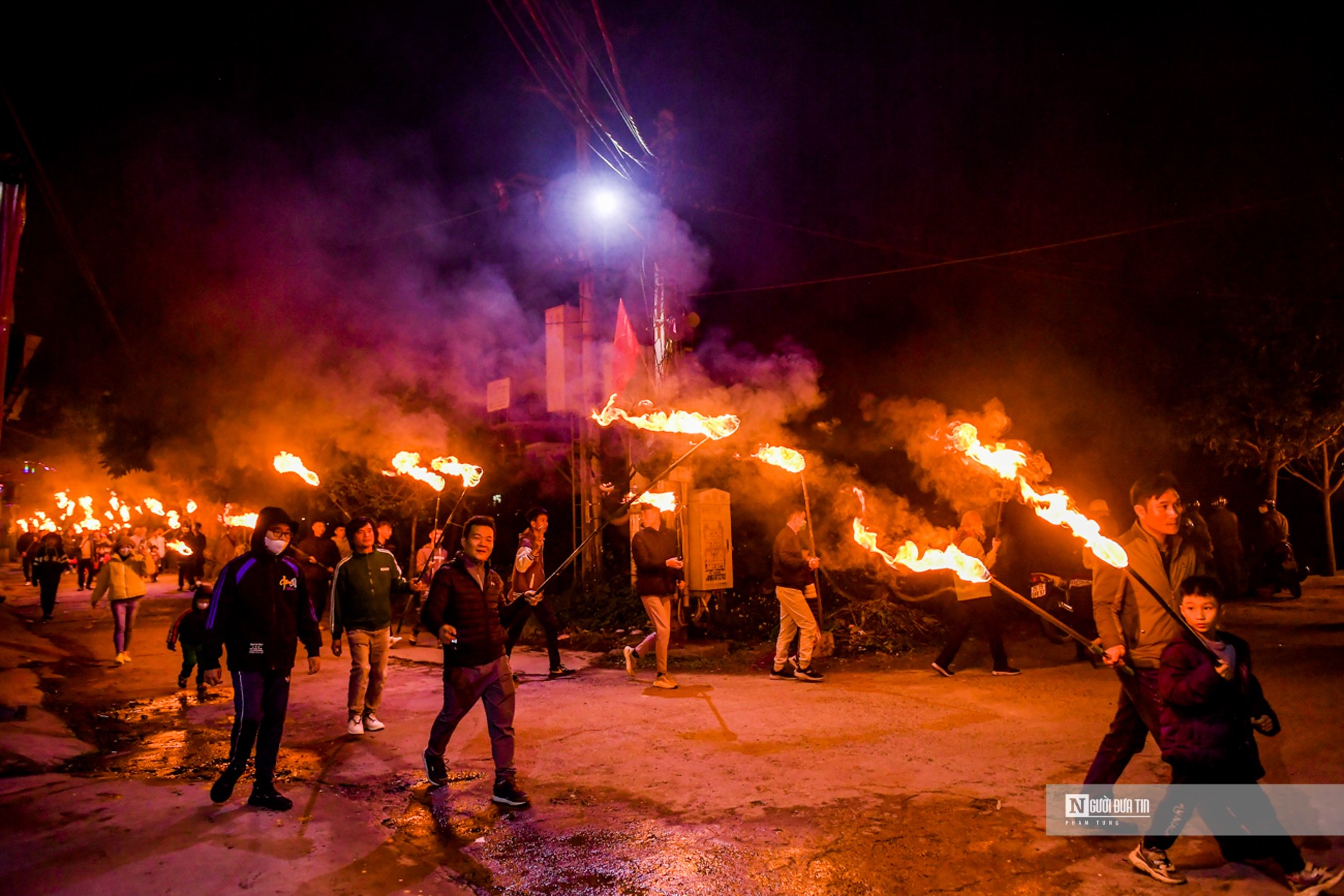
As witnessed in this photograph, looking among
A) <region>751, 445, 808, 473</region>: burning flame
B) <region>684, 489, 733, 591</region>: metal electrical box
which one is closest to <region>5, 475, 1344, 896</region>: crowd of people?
<region>751, 445, 808, 473</region>: burning flame

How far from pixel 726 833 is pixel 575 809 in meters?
1.04

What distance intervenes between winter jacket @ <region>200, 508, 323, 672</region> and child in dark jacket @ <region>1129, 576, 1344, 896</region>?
5.04 meters

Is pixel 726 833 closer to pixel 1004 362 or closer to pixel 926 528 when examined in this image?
pixel 926 528

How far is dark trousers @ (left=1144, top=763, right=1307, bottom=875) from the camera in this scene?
11.0ft

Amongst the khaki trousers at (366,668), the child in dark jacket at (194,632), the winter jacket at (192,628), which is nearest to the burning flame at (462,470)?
the khaki trousers at (366,668)

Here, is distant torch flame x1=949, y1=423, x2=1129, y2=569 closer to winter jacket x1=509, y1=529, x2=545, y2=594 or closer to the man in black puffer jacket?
the man in black puffer jacket

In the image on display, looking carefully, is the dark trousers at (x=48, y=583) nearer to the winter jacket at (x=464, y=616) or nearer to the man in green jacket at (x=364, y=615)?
the man in green jacket at (x=364, y=615)

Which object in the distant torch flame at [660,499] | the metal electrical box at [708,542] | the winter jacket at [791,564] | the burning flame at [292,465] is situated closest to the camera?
the winter jacket at [791,564]

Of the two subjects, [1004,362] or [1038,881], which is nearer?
[1038,881]

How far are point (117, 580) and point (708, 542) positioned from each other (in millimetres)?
8224

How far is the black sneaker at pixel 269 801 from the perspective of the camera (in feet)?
15.3

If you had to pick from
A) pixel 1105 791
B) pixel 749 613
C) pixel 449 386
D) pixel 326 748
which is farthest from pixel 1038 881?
pixel 449 386

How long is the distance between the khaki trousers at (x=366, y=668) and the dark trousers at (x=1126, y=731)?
562 cm

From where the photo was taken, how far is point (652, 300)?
13.5m
